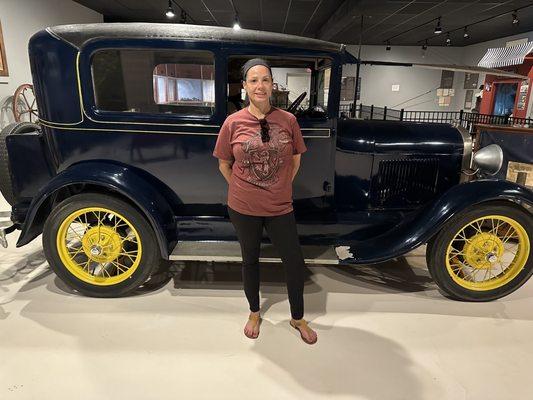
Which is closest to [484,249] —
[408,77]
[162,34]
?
[162,34]

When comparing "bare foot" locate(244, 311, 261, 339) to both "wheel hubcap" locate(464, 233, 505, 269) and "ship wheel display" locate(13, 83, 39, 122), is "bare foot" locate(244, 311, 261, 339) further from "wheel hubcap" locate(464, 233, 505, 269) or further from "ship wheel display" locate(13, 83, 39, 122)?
"ship wheel display" locate(13, 83, 39, 122)

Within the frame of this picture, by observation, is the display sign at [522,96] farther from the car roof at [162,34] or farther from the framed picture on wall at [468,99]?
the car roof at [162,34]

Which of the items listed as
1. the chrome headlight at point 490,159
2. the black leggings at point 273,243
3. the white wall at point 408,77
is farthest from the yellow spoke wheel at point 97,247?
the white wall at point 408,77

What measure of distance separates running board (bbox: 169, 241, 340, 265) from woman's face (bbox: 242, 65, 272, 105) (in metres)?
1.09

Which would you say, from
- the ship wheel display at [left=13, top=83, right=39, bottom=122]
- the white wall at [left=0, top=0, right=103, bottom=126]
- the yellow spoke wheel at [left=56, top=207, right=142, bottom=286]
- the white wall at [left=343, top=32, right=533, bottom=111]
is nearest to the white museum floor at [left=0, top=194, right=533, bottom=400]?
the yellow spoke wheel at [left=56, top=207, right=142, bottom=286]

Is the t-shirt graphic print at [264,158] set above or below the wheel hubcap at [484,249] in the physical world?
above

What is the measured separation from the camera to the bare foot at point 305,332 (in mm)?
2270

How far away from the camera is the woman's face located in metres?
1.88

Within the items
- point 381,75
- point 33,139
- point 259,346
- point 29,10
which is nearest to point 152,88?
point 33,139

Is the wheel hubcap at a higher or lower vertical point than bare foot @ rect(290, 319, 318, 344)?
higher

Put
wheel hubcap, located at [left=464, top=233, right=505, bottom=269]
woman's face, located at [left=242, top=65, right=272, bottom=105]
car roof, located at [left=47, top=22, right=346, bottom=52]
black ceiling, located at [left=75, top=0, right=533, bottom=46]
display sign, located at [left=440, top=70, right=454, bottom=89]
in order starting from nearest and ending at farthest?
woman's face, located at [left=242, top=65, right=272, bottom=105]
car roof, located at [left=47, top=22, right=346, bottom=52]
wheel hubcap, located at [left=464, top=233, right=505, bottom=269]
black ceiling, located at [left=75, top=0, right=533, bottom=46]
display sign, located at [left=440, top=70, right=454, bottom=89]

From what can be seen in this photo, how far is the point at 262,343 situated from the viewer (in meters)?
2.27

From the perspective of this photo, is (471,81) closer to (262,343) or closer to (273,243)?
(273,243)

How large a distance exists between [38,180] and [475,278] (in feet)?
11.4
